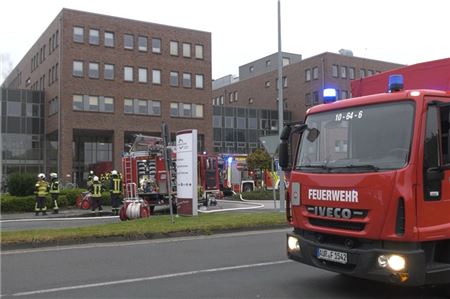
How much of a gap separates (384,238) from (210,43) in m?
51.5

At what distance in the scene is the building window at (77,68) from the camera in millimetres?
47688

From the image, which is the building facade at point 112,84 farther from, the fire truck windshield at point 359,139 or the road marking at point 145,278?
the fire truck windshield at point 359,139

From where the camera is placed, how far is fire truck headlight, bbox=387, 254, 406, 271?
5643mm

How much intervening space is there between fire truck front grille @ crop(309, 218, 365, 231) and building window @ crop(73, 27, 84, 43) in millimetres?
44740

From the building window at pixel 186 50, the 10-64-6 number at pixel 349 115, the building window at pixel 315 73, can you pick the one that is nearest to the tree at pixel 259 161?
the building window at pixel 186 50

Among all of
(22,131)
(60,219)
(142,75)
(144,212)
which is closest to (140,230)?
(144,212)

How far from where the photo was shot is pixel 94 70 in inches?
1918

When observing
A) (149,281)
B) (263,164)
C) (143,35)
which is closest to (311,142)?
(149,281)

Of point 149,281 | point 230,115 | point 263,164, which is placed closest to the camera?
point 149,281

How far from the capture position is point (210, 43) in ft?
183

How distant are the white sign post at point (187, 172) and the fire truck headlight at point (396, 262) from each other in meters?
11.8

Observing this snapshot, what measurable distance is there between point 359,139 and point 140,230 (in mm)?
7665

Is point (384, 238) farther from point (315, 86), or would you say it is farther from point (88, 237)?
point (315, 86)

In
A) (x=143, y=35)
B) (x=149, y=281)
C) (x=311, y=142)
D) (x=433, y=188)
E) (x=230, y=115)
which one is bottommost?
(x=149, y=281)
